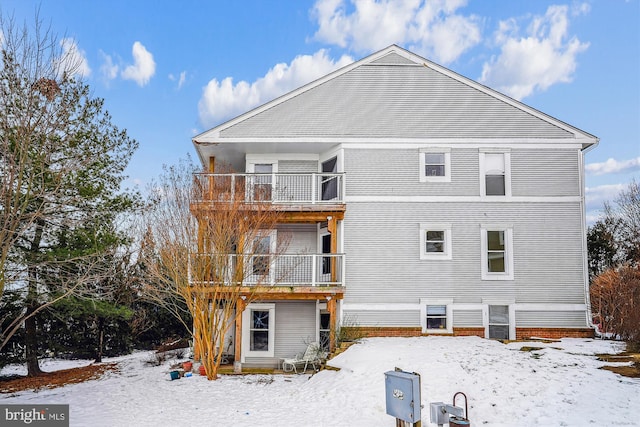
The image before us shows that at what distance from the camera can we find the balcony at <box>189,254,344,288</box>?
1367cm

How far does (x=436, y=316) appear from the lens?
15820 mm

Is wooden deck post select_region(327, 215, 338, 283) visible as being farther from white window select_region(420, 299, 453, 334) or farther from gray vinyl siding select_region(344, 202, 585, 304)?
white window select_region(420, 299, 453, 334)

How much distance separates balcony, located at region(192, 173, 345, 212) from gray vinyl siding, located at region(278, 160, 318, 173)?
2.10ft

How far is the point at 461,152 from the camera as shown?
54.4 feet

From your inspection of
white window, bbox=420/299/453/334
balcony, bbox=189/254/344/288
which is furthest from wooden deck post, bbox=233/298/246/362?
white window, bbox=420/299/453/334

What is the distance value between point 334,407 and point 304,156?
1007cm

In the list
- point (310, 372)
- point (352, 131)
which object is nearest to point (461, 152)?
point (352, 131)

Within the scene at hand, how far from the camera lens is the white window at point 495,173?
1648cm

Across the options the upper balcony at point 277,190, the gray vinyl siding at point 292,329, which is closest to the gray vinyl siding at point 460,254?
the upper balcony at point 277,190

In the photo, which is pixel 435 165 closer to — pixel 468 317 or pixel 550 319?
pixel 468 317

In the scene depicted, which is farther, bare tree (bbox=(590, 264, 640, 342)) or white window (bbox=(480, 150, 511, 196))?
white window (bbox=(480, 150, 511, 196))

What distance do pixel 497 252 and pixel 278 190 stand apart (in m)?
8.17

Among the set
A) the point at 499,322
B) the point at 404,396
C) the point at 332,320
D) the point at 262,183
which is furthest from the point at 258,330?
the point at 404,396

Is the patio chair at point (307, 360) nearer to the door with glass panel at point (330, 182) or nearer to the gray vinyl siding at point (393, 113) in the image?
the door with glass panel at point (330, 182)
